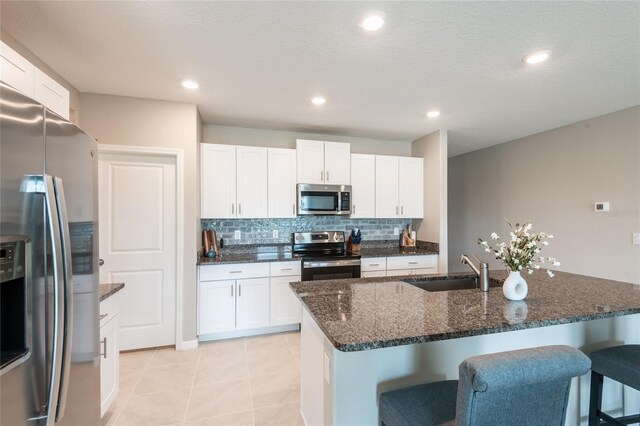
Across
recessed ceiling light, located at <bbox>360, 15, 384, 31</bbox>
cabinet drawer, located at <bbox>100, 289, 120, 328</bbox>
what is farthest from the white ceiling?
cabinet drawer, located at <bbox>100, 289, 120, 328</bbox>

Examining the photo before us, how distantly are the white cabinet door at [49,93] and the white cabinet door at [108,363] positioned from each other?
1290mm

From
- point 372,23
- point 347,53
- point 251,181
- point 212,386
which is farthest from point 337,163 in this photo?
point 212,386

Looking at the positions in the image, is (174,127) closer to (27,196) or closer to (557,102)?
(27,196)

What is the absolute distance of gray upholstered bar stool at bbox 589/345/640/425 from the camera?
56.6 inches

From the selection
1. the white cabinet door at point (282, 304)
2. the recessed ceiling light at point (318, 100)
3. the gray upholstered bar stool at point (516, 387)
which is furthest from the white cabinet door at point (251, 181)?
the gray upholstered bar stool at point (516, 387)

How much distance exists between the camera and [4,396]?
85 cm

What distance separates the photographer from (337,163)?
3.81m

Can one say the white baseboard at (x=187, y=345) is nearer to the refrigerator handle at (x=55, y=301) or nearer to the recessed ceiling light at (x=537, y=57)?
the refrigerator handle at (x=55, y=301)

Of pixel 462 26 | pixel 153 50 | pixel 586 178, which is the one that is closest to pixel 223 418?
pixel 153 50

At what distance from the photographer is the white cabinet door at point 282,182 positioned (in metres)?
3.57

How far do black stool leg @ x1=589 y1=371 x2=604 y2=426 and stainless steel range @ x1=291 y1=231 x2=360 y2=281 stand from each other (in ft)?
7.18

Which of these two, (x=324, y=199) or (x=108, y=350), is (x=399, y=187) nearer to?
(x=324, y=199)

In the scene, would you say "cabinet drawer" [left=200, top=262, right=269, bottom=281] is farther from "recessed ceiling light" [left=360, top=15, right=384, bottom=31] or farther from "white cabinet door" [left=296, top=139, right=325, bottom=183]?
"recessed ceiling light" [left=360, top=15, right=384, bottom=31]

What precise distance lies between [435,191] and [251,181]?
2452 millimetres
